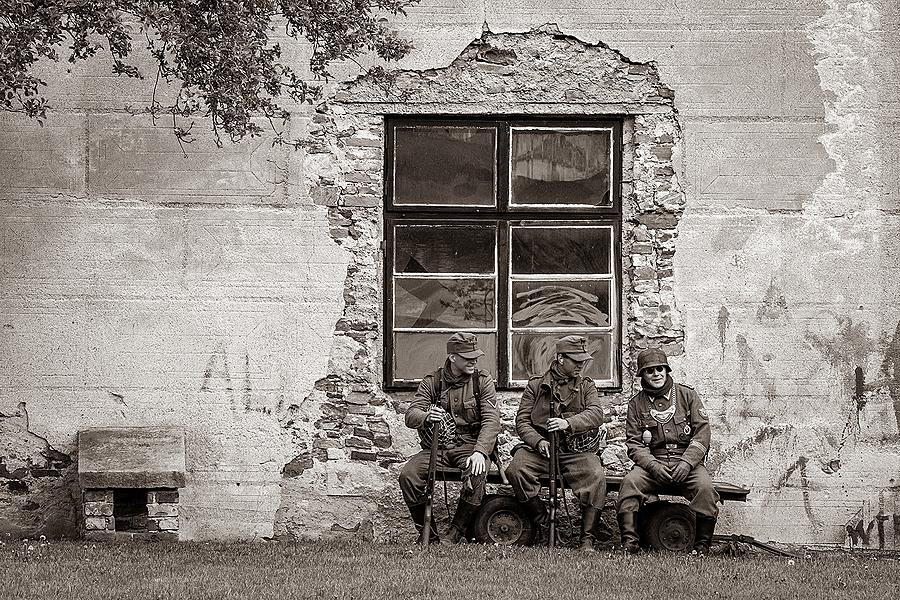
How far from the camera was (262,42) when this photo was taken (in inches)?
266

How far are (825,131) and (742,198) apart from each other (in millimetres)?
798

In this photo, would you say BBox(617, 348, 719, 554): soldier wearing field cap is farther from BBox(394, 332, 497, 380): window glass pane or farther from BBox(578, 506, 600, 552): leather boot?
BBox(394, 332, 497, 380): window glass pane

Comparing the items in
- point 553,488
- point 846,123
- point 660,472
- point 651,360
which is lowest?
point 553,488

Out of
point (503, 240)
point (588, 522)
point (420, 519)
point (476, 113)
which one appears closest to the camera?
point (588, 522)

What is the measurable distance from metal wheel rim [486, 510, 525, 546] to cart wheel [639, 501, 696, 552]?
33.9 inches

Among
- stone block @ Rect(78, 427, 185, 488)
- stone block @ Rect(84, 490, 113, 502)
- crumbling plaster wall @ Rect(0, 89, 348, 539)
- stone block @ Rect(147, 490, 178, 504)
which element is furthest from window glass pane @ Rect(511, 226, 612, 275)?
stone block @ Rect(84, 490, 113, 502)

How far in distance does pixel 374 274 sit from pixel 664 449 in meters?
2.47

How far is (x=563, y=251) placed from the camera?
28.9ft

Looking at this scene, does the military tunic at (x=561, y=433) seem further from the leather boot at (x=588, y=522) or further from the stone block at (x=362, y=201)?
the stone block at (x=362, y=201)

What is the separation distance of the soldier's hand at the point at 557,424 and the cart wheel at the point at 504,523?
586 mm

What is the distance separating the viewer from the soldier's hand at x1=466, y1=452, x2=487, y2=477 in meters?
7.63

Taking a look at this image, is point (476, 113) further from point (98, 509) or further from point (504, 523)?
point (98, 509)

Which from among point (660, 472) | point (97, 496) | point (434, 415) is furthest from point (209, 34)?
point (660, 472)

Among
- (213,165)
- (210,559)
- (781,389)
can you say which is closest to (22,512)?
(210,559)
